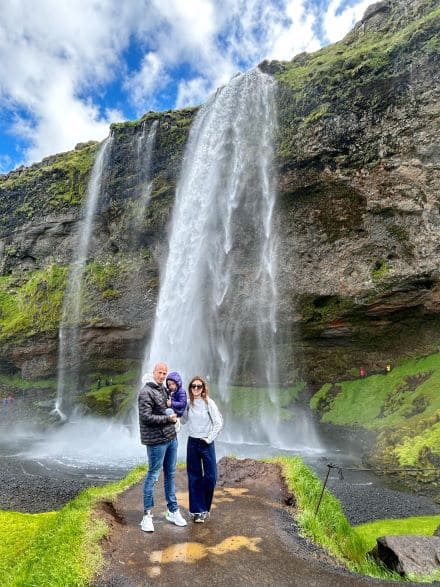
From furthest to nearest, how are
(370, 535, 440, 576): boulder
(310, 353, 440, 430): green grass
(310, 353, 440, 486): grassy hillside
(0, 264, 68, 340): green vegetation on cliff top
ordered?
(0, 264, 68, 340): green vegetation on cliff top, (310, 353, 440, 430): green grass, (310, 353, 440, 486): grassy hillside, (370, 535, 440, 576): boulder

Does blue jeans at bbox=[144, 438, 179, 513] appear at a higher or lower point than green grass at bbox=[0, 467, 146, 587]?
higher

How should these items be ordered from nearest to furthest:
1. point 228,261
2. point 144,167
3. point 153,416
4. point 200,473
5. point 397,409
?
point 153,416, point 200,473, point 397,409, point 228,261, point 144,167

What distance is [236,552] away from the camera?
600 cm

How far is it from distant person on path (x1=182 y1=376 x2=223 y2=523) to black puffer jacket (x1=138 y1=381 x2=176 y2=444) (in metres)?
0.41

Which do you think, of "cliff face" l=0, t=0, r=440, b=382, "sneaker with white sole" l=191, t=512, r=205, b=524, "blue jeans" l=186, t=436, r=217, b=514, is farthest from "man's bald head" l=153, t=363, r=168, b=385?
"cliff face" l=0, t=0, r=440, b=382

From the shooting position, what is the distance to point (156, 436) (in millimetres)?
6855

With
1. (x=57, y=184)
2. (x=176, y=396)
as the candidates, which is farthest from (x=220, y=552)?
(x=57, y=184)

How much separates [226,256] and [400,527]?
75.4 feet

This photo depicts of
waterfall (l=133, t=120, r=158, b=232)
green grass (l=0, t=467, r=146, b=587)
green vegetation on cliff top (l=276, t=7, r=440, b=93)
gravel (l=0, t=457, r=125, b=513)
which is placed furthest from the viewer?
waterfall (l=133, t=120, r=158, b=232)

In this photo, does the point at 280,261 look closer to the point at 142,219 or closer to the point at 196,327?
the point at 196,327

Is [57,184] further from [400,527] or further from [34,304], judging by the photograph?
[400,527]

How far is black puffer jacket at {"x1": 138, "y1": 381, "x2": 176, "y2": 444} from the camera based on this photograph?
265 inches

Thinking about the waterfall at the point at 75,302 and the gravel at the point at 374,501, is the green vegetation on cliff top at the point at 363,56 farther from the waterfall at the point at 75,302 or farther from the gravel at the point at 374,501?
the gravel at the point at 374,501

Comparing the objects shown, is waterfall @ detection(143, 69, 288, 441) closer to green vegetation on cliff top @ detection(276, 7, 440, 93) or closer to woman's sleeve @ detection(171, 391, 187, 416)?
green vegetation on cliff top @ detection(276, 7, 440, 93)
